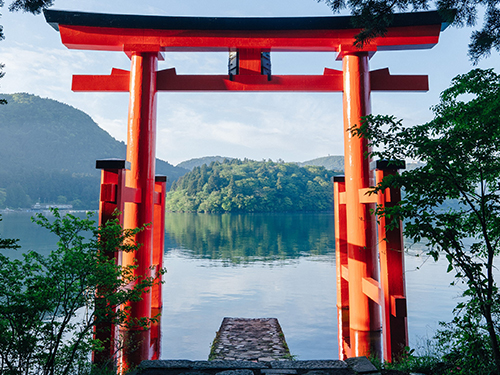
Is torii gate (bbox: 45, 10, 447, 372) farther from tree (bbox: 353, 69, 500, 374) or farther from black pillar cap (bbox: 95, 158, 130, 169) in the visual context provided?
tree (bbox: 353, 69, 500, 374)

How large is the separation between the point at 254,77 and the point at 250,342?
3.46m

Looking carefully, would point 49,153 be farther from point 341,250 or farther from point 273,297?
point 341,250

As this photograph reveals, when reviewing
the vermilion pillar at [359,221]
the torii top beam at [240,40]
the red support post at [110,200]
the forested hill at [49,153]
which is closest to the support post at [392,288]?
the vermilion pillar at [359,221]

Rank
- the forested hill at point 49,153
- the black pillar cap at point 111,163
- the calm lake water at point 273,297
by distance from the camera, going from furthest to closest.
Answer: the forested hill at point 49,153
the calm lake water at point 273,297
the black pillar cap at point 111,163

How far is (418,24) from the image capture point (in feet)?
14.9

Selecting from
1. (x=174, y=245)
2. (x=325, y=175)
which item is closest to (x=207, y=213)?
(x=325, y=175)

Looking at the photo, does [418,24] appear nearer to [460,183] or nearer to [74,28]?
[460,183]

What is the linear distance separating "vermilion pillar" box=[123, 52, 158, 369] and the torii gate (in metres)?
0.01

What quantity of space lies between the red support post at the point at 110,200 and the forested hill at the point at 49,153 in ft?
195

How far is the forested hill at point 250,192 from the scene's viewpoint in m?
52.6

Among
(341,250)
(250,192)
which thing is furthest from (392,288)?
(250,192)

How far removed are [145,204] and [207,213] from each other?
162 ft

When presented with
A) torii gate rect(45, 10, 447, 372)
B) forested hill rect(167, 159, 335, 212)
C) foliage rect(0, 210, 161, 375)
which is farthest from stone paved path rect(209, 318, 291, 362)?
forested hill rect(167, 159, 335, 212)

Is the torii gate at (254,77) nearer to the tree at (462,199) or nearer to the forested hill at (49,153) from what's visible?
the tree at (462,199)
